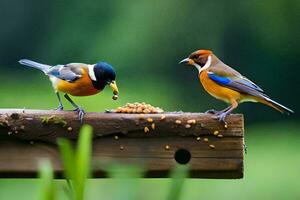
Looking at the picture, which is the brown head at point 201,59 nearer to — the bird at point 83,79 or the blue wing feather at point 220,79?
the blue wing feather at point 220,79

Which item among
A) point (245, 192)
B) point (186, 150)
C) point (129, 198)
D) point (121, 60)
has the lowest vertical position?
point (129, 198)

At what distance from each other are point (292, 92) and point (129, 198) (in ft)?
58.5

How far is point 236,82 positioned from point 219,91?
8 cm

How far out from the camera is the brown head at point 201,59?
4.57 metres

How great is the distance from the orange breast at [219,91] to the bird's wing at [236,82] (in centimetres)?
2

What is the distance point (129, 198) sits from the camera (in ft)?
5.65

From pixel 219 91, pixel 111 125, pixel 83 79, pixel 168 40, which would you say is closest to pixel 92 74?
pixel 83 79

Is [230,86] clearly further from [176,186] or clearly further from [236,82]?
[176,186]

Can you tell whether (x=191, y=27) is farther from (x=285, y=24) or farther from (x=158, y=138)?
(x=158, y=138)

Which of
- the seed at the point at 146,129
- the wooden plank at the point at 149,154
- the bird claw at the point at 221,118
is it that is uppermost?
the bird claw at the point at 221,118

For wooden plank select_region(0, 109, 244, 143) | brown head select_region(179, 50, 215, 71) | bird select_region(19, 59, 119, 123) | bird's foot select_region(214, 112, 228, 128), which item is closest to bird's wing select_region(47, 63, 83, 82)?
bird select_region(19, 59, 119, 123)

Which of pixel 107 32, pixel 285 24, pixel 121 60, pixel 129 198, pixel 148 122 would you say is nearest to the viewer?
pixel 129 198

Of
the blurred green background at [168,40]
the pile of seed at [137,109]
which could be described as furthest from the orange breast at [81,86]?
the blurred green background at [168,40]

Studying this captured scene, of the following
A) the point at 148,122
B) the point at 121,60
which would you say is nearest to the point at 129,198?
the point at 148,122
